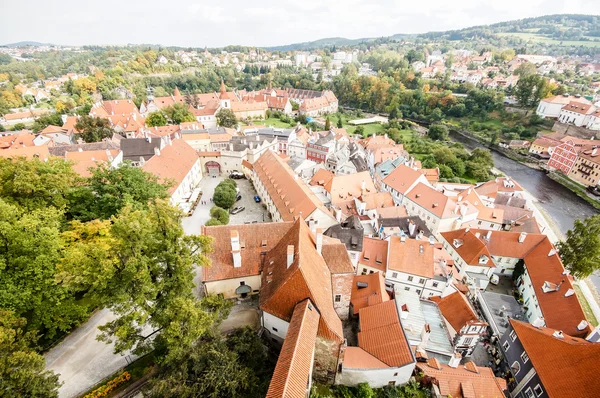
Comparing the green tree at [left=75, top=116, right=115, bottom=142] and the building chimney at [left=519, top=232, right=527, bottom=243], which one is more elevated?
the green tree at [left=75, top=116, right=115, bottom=142]

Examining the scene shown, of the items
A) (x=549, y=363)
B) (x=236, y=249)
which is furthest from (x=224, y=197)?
(x=549, y=363)

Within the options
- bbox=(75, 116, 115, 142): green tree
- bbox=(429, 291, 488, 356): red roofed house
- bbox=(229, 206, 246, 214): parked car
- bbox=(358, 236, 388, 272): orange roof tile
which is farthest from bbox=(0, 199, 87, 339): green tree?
bbox=(75, 116, 115, 142): green tree

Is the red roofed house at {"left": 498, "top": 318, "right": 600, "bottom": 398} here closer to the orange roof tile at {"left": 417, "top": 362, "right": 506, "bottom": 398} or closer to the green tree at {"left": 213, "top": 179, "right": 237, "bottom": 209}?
the orange roof tile at {"left": 417, "top": 362, "right": 506, "bottom": 398}

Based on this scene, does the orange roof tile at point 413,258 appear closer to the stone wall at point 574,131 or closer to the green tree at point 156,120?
the green tree at point 156,120

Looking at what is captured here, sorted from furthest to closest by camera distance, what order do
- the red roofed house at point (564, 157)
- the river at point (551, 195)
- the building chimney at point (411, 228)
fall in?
the red roofed house at point (564, 157) → the river at point (551, 195) → the building chimney at point (411, 228)

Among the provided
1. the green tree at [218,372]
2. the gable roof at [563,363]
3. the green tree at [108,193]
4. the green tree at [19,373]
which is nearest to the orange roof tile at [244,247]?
the green tree at [218,372]
